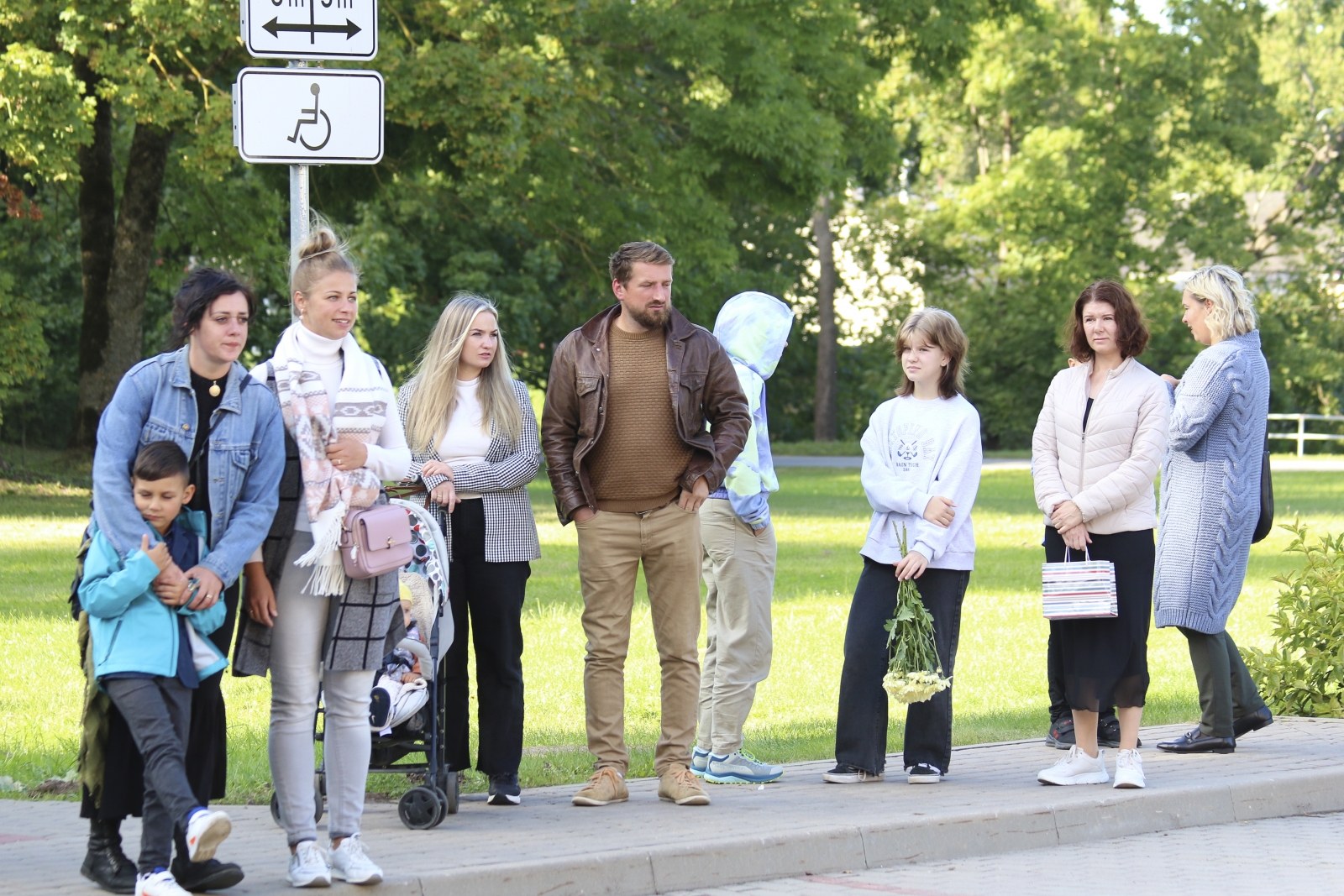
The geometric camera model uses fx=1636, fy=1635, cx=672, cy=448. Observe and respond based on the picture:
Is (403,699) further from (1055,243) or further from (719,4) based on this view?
(1055,243)

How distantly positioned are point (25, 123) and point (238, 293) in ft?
50.9

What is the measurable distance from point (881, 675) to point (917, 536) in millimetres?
634

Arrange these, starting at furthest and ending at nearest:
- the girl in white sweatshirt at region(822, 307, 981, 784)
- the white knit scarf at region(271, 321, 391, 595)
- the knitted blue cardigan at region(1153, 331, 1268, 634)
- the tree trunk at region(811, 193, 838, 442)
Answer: the tree trunk at region(811, 193, 838, 442) → the knitted blue cardigan at region(1153, 331, 1268, 634) → the girl in white sweatshirt at region(822, 307, 981, 784) → the white knit scarf at region(271, 321, 391, 595)

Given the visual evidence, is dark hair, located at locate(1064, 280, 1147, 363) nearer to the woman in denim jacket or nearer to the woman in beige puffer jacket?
the woman in beige puffer jacket

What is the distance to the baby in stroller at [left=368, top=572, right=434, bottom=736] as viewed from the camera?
5867mm

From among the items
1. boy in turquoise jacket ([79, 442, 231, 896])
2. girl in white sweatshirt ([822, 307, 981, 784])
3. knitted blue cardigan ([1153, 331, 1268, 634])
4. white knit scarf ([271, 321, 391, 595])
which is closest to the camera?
boy in turquoise jacket ([79, 442, 231, 896])

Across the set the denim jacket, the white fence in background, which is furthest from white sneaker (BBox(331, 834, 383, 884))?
the white fence in background

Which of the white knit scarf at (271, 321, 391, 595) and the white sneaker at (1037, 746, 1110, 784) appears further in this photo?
the white sneaker at (1037, 746, 1110, 784)

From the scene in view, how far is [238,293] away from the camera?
5.11 m

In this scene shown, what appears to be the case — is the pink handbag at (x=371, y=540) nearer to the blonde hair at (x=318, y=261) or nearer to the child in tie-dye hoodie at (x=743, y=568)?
the blonde hair at (x=318, y=261)

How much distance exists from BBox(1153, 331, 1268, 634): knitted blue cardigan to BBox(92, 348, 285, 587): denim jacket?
4509mm

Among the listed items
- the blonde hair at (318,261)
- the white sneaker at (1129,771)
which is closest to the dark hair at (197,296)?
the blonde hair at (318,261)

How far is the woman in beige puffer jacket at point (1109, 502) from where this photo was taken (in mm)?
7027

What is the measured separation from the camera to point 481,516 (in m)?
6.50
